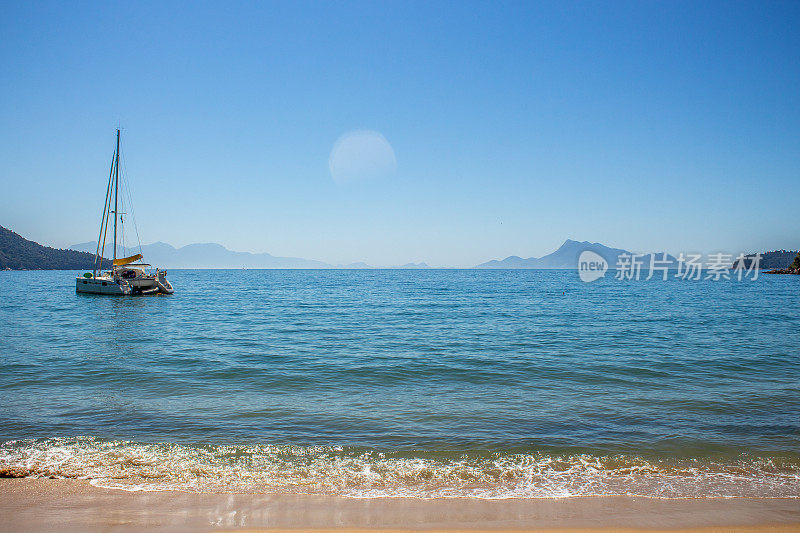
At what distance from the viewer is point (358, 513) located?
597 cm

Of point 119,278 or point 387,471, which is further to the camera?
point 119,278

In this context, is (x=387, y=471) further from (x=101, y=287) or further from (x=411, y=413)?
(x=101, y=287)

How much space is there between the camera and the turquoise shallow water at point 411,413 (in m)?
7.20

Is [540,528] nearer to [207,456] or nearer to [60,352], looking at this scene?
[207,456]

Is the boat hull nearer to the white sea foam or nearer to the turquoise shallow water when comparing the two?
the turquoise shallow water

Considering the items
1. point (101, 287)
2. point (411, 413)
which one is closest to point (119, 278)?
point (101, 287)

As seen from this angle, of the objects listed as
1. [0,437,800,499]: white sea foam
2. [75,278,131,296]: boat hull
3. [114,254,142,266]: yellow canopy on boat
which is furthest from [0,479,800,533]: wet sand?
[114,254,142,266]: yellow canopy on boat

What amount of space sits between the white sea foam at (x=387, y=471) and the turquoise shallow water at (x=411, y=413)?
39 millimetres

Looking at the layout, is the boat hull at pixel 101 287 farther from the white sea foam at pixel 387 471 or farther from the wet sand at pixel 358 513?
the wet sand at pixel 358 513

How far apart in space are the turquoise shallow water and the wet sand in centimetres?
38

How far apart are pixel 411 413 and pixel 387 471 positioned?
10.8ft

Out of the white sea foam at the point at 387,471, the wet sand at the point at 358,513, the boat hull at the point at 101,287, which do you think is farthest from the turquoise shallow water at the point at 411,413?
the boat hull at the point at 101,287

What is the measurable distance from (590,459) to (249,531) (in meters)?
5.52

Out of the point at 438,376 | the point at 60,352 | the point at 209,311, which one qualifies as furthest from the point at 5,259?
the point at 438,376
